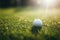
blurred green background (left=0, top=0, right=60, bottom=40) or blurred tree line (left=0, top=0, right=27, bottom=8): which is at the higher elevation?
blurred tree line (left=0, top=0, right=27, bottom=8)

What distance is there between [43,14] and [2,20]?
618mm

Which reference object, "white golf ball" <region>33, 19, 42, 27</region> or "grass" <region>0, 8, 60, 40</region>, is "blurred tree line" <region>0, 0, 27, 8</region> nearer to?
"grass" <region>0, 8, 60, 40</region>

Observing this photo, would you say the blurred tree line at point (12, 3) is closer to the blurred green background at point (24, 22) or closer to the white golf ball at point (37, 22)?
the blurred green background at point (24, 22)

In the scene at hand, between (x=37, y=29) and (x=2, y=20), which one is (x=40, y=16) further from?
(x=2, y=20)

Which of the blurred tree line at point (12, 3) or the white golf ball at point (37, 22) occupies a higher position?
the blurred tree line at point (12, 3)

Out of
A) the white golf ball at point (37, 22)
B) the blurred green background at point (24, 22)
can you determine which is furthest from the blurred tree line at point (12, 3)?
the white golf ball at point (37, 22)

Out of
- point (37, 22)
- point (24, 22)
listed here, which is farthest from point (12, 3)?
point (37, 22)

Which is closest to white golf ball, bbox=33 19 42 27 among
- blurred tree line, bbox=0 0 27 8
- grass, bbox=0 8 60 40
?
grass, bbox=0 8 60 40

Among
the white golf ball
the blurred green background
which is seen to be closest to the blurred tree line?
the blurred green background

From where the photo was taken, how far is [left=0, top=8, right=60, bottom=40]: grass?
2434 mm

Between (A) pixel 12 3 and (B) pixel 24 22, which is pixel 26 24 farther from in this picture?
(A) pixel 12 3

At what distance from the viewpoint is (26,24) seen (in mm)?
2480

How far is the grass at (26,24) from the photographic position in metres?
2.43

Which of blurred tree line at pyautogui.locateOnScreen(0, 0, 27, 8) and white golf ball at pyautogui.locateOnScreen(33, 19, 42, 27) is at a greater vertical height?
blurred tree line at pyautogui.locateOnScreen(0, 0, 27, 8)
